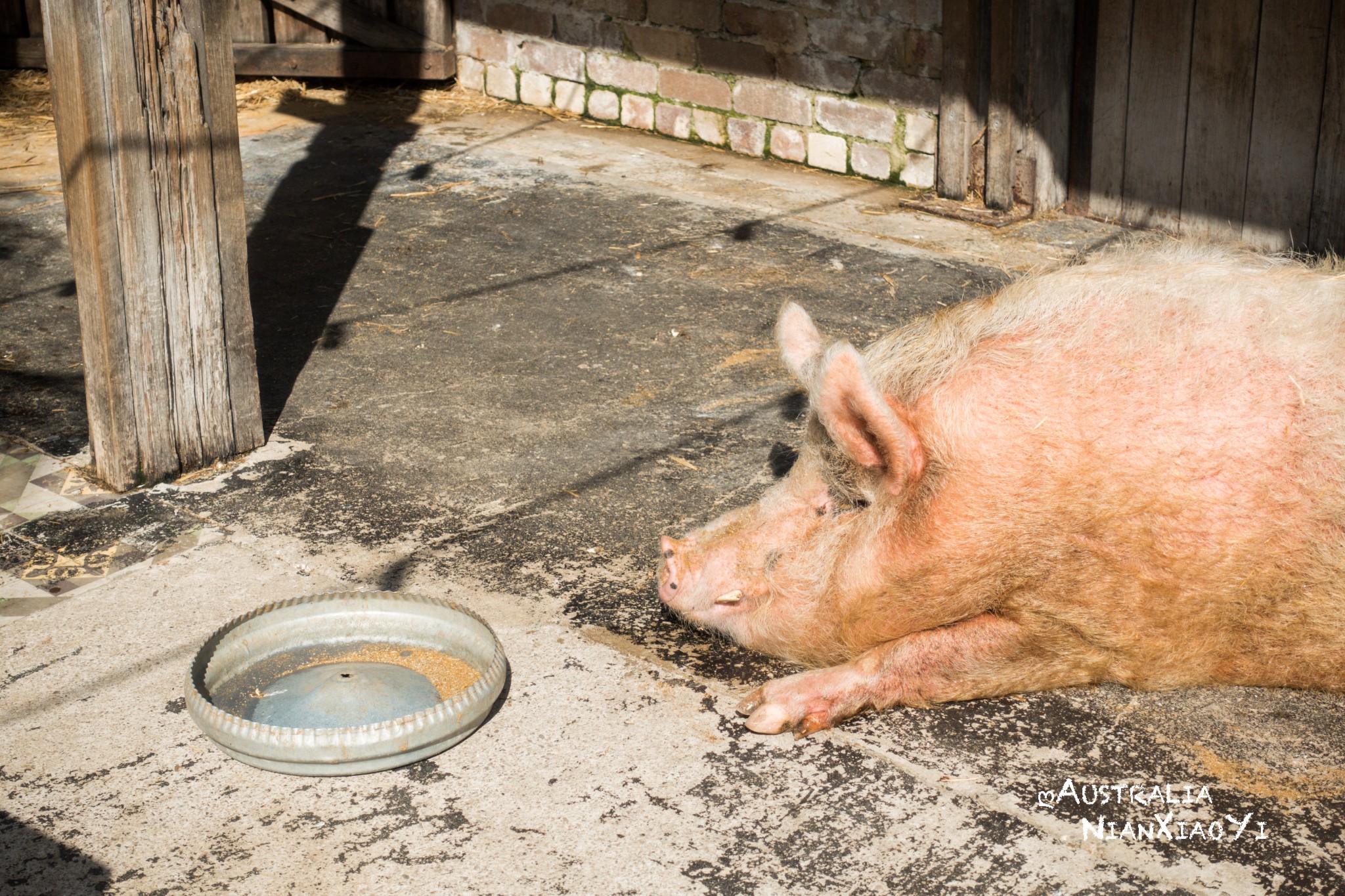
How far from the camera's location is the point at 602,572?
3715 millimetres

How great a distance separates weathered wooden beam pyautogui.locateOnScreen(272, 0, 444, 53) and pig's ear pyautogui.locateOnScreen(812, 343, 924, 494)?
24.3 feet

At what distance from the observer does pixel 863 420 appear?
2.98 meters

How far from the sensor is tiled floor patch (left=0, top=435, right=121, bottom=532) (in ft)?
13.0

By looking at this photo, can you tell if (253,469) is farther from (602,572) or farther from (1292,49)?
(1292,49)

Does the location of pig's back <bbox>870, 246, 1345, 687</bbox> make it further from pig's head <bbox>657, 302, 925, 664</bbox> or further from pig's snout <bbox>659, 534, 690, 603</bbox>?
pig's snout <bbox>659, 534, 690, 603</bbox>

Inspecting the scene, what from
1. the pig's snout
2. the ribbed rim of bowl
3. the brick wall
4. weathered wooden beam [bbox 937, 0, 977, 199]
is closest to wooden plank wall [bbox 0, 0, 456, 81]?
the brick wall

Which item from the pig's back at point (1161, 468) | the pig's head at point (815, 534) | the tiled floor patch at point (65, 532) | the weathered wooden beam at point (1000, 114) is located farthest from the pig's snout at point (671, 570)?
the weathered wooden beam at point (1000, 114)

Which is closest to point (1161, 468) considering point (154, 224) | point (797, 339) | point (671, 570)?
point (797, 339)

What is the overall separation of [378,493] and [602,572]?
0.84 m

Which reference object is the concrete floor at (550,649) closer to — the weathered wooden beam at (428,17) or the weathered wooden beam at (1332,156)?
the weathered wooden beam at (1332,156)

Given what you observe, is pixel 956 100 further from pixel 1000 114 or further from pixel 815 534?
pixel 815 534

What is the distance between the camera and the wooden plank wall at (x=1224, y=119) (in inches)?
232

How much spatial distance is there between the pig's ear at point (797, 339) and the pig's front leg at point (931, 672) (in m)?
0.73

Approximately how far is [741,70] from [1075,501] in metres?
5.75
